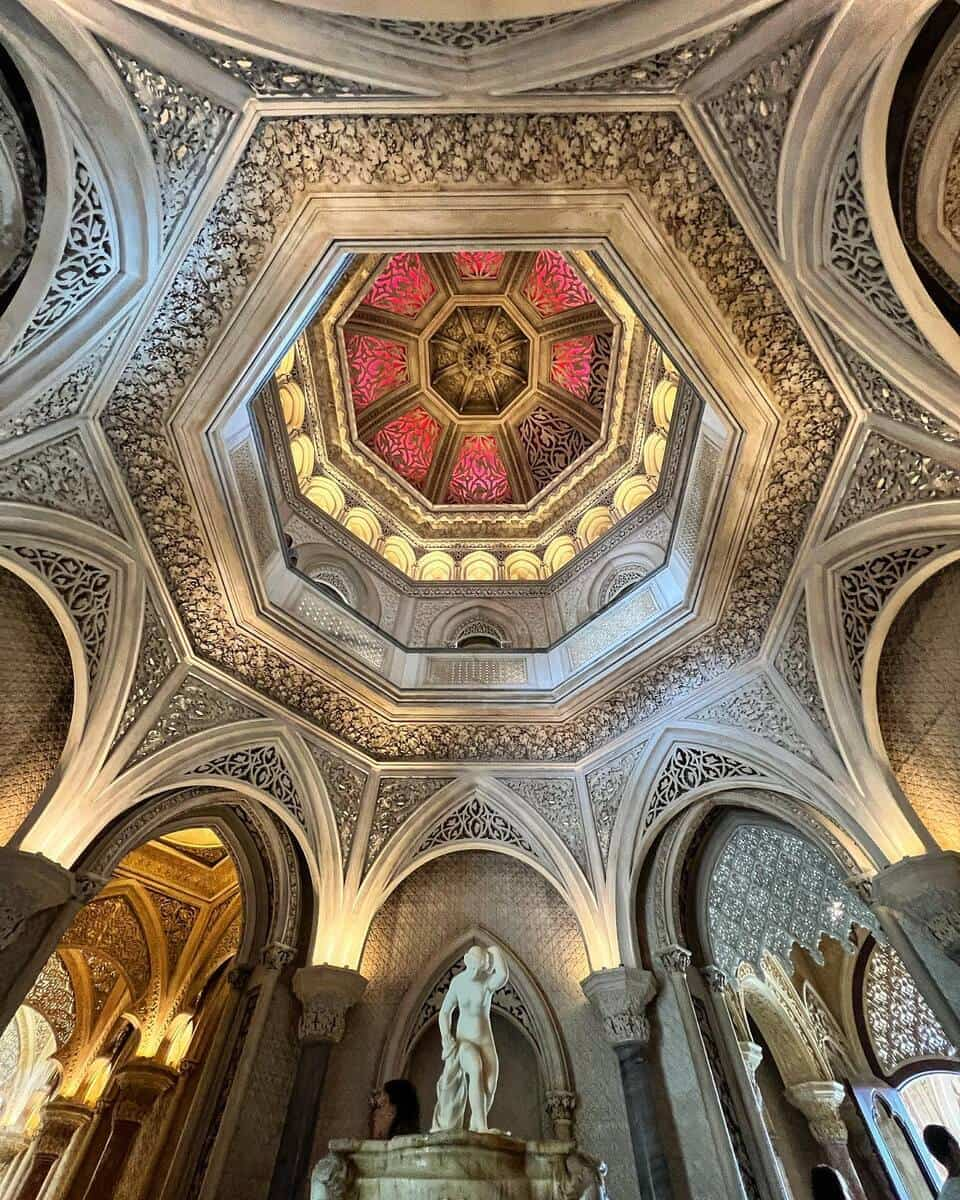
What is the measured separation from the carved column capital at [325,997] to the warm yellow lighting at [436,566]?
5173mm

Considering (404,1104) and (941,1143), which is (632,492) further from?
(404,1104)

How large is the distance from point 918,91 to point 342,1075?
9.21m

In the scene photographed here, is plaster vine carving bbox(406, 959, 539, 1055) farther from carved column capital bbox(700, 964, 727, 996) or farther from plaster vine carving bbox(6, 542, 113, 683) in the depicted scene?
plaster vine carving bbox(6, 542, 113, 683)

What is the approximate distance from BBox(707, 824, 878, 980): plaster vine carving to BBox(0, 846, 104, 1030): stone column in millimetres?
6625

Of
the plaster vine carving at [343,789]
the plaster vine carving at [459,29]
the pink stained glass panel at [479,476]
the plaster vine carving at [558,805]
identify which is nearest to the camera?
the plaster vine carving at [459,29]

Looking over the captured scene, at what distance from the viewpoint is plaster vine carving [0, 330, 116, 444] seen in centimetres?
455

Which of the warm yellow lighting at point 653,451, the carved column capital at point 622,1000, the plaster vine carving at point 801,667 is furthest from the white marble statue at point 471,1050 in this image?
the warm yellow lighting at point 653,451

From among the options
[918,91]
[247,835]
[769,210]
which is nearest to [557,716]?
[247,835]

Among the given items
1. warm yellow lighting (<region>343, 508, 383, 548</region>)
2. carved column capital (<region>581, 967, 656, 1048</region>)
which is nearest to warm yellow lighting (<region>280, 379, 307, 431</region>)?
warm yellow lighting (<region>343, 508, 383, 548</region>)

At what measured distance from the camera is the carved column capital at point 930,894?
4895 millimetres

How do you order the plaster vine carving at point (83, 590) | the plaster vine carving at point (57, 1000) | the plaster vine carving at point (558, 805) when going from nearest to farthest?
the plaster vine carving at point (83, 590), the plaster vine carving at point (558, 805), the plaster vine carving at point (57, 1000)

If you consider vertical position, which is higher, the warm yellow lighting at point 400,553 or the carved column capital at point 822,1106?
the warm yellow lighting at point 400,553

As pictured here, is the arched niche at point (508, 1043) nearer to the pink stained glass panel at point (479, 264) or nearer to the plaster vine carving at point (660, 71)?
the plaster vine carving at point (660, 71)

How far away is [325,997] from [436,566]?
18.7 ft
